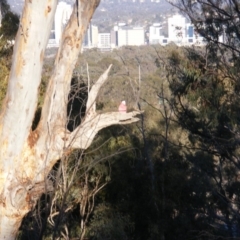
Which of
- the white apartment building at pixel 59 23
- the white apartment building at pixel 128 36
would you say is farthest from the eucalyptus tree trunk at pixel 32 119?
the white apartment building at pixel 128 36

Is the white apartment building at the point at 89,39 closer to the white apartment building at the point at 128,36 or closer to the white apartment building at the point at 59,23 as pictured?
the white apartment building at the point at 59,23

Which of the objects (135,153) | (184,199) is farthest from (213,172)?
(135,153)

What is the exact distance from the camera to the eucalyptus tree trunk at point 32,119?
11.4ft

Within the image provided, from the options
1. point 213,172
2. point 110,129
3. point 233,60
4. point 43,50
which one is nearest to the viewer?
point 43,50

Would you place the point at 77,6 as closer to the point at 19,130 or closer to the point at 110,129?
the point at 19,130

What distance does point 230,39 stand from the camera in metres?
7.97

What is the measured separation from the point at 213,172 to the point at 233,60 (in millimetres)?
3286

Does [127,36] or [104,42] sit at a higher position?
[127,36]

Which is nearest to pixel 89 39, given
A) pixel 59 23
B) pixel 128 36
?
pixel 59 23

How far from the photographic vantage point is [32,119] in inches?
142

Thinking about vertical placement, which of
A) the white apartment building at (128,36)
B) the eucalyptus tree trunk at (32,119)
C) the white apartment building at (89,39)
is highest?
the white apartment building at (128,36)

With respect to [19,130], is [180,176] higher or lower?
lower

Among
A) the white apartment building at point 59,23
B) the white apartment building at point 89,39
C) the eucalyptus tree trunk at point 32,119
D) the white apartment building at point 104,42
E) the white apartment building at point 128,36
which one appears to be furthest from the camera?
the white apartment building at point 128,36

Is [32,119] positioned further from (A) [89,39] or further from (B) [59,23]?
(A) [89,39]
